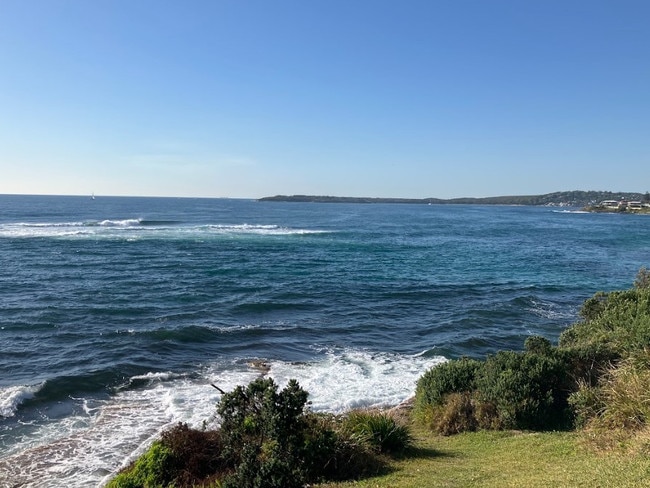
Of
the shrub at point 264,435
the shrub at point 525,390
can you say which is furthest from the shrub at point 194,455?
the shrub at point 525,390

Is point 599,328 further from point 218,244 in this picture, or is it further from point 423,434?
point 218,244

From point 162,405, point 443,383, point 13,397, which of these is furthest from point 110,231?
point 443,383

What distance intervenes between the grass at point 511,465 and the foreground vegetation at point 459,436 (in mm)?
19

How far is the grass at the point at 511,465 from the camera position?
6.40 metres

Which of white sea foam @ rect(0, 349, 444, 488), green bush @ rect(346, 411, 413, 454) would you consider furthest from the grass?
white sea foam @ rect(0, 349, 444, 488)

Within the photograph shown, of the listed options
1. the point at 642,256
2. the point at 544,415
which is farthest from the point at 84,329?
the point at 642,256

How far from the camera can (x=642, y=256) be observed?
1944 inches

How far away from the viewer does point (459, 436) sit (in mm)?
9844

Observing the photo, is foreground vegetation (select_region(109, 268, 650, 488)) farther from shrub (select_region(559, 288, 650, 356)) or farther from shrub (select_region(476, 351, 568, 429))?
shrub (select_region(559, 288, 650, 356))

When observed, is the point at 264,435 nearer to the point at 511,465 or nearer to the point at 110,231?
the point at 511,465

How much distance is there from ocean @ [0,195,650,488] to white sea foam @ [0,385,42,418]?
6 cm

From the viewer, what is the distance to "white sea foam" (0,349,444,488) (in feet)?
34.8

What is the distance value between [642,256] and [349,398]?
151 feet

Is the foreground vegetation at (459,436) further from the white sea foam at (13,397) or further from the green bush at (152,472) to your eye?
the white sea foam at (13,397)
